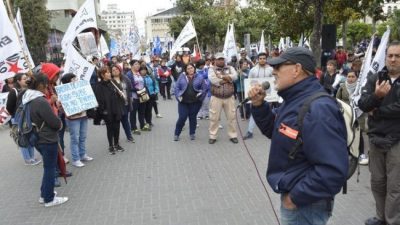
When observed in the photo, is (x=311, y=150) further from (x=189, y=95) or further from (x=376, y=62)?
(x=189, y=95)

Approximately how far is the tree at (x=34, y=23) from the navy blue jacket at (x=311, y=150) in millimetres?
24043

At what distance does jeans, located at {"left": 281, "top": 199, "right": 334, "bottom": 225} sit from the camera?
8.82 feet

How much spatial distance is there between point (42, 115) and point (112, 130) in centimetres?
328

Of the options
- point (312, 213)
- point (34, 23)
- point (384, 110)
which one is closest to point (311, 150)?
point (312, 213)

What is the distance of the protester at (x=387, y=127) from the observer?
4.04 m

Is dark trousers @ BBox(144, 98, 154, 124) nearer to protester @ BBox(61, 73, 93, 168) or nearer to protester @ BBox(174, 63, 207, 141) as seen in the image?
protester @ BBox(174, 63, 207, 141)

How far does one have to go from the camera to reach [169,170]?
283 inches

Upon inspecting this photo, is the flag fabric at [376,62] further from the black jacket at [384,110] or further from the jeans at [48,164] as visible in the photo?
the jeans at [48,164]

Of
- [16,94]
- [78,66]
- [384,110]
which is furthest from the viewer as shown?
[78,66]

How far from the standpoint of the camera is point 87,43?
35.9 ft

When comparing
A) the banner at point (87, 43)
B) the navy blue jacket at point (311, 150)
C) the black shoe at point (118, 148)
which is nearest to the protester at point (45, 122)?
the black shoe at point (118, 148)

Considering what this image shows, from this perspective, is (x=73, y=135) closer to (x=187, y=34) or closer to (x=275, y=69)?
(x=275, y=69)

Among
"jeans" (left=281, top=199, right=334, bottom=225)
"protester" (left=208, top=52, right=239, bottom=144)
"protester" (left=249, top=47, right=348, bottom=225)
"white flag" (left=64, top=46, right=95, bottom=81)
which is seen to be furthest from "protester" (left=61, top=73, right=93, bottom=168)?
"jeans" (left=281, top=199, right=334, bottom=225)

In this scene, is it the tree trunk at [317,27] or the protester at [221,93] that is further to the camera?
the tree trunk at [317,27]
